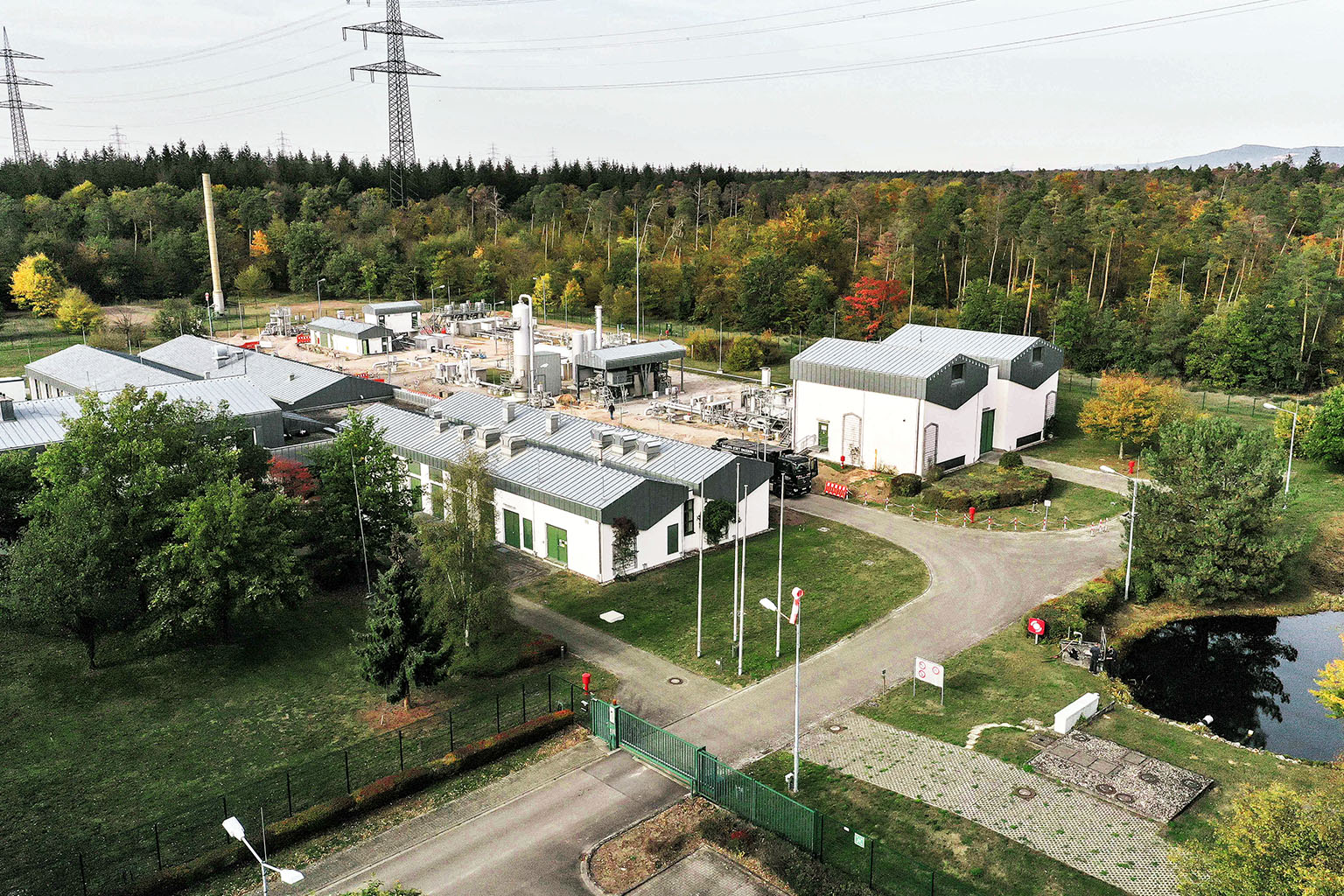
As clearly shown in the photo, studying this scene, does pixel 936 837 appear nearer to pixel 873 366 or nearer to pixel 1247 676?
pixel 1247 676

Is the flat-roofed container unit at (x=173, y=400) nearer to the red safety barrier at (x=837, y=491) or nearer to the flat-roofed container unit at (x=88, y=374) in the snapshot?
the flat-roofed container unit at (x=88, y=374)

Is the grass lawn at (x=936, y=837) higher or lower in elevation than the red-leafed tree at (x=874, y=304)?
lower

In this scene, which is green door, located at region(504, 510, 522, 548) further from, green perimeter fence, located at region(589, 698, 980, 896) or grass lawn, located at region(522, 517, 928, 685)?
green perimeter fence, located at region(589, 698, 980, 896)

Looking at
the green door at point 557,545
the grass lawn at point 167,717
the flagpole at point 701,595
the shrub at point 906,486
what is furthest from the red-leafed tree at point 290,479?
the shrub at point 906,486

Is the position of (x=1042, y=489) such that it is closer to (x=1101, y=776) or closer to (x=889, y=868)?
(x=1101, y=776)

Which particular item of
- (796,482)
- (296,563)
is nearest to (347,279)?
(796,482)

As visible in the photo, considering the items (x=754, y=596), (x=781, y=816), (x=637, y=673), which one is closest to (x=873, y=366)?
(x=754, y=596)

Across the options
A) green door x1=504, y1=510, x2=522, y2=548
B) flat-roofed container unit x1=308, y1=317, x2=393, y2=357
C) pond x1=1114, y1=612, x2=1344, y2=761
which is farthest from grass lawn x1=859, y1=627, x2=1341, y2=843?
flat-roofed container unit x1=308, y1=317, x2=393, y2=357
